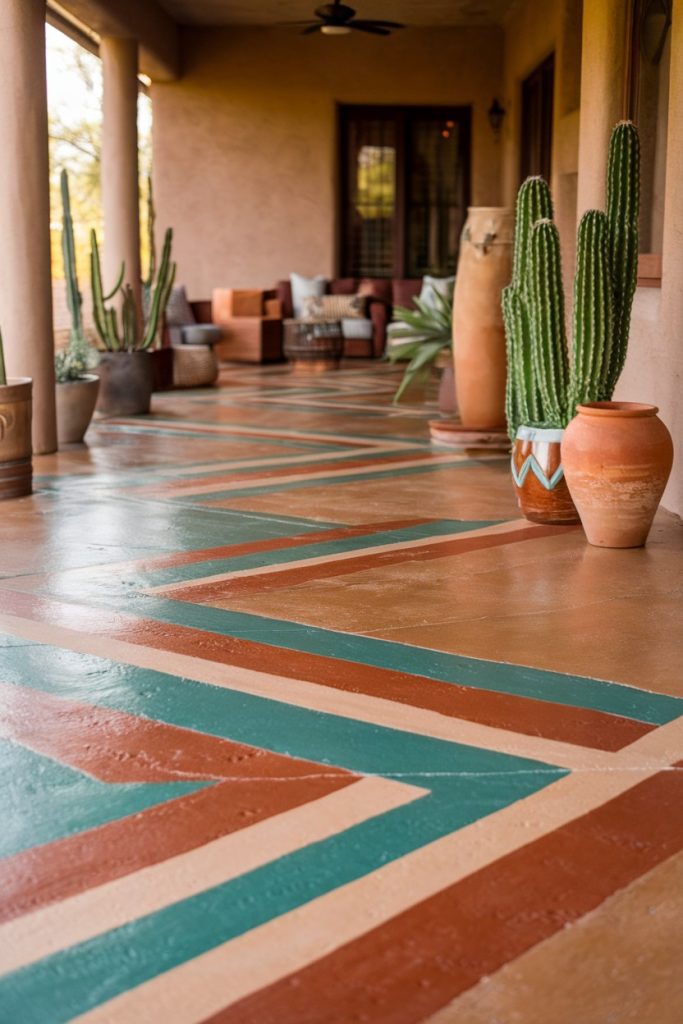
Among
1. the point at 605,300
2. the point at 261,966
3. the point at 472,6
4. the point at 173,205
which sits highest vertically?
the point at 472,6

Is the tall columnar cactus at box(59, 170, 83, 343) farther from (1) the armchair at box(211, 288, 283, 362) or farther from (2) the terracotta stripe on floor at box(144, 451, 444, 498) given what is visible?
(1) the armchair at box(211, 288, 283, 362)

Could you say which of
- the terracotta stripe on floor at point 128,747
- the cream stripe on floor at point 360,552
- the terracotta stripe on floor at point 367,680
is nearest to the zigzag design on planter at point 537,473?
the cream stripe on floor at point 360,552

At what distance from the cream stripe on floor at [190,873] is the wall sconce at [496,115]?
13.1 meters

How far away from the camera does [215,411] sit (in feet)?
29.8

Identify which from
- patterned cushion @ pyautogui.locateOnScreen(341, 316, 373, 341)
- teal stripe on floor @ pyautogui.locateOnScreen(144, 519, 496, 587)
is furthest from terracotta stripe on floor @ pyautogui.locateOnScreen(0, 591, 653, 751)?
patterned cushion @ pyautogui.locateOnScreen(341, 316, 373, 341)

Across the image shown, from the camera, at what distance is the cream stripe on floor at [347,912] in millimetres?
1643

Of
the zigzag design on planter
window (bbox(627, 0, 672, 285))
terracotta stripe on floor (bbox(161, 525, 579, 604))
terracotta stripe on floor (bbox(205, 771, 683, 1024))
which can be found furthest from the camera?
window (bbox(627, 0, 672, 285))

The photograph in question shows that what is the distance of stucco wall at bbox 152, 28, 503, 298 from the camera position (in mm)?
14602

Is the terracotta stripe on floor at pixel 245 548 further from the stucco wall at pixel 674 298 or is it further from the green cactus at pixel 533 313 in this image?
the stucco wall at pixel 674 298

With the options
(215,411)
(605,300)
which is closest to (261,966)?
(605,300)

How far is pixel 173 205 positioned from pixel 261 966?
1408cm

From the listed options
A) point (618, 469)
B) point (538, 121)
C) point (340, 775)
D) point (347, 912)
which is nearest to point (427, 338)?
point (618, 469)

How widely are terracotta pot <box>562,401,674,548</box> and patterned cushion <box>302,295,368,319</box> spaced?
980 centimetres

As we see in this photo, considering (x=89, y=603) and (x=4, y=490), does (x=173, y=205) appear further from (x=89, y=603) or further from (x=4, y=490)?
(x=89, y=603)
